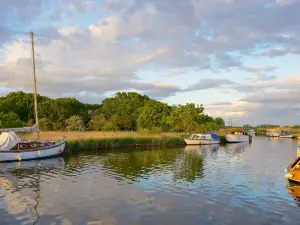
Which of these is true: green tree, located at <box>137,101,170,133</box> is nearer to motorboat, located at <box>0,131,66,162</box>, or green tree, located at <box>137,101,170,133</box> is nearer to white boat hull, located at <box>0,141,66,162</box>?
white boat hull, located at <box>0,141,66,162</box>

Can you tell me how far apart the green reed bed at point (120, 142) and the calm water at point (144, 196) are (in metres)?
14.1

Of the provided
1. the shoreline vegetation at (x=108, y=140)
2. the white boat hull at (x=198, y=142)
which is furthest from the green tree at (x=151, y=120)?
the shoreline vegetation at (x=108, y=140)

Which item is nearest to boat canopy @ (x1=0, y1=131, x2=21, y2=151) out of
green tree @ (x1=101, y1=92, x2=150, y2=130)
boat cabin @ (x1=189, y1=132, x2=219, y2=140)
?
boat cabin @ (x1=189, y1=132, x2=219, y2=140)

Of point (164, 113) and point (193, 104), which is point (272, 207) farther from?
point (164, 113)

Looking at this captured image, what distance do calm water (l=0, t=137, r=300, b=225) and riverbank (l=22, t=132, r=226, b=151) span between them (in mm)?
14586

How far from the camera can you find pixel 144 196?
15.4 m

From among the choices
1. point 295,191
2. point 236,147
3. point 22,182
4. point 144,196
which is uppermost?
point 22,182

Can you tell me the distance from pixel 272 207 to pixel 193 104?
182 ft

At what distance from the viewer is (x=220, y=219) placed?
12.0m

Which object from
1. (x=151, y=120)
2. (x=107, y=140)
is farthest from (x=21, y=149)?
(x=151, y=120)

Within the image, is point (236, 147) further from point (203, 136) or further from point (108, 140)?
point (108, 140)

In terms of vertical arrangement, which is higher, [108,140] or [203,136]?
[108,140]

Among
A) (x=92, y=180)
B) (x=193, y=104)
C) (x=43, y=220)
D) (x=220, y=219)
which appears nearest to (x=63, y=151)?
(x=92, y=180)

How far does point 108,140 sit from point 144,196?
27455 mm
